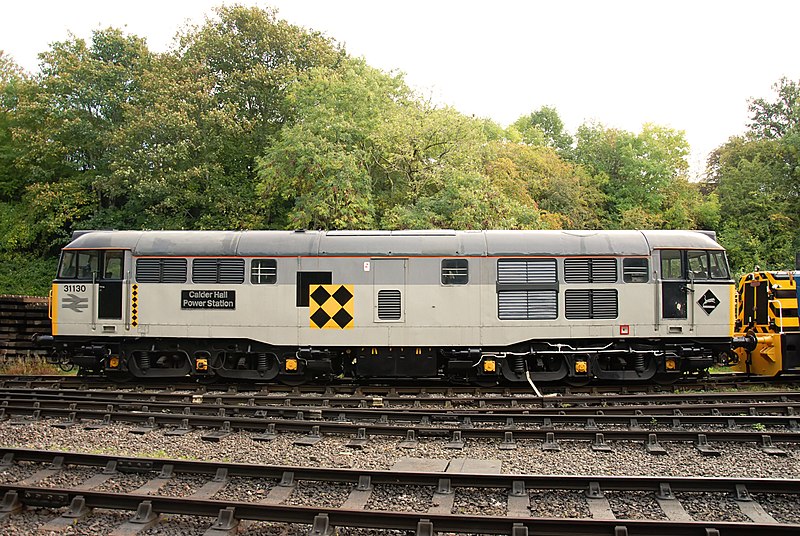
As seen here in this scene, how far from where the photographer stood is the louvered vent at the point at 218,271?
1523 centimetres

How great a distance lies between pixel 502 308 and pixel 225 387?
6.47 metres

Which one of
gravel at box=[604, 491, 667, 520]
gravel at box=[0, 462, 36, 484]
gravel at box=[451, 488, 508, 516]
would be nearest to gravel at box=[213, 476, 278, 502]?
gravel at box=[451, 488, 508, 516]

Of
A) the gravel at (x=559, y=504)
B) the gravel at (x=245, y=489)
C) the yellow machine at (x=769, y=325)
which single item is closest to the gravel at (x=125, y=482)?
the gravel at (x=245, y=489)

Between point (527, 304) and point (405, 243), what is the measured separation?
9.86 ft

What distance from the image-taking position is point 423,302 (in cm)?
1484

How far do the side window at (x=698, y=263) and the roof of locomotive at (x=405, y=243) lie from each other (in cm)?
17

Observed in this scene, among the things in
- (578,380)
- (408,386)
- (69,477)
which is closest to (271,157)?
(408,386)

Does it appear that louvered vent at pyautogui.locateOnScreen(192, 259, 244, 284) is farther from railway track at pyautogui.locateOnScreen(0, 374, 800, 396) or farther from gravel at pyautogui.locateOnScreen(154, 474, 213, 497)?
gravel at pyautogui.locateOnScreen(154, 474, 213, 497)

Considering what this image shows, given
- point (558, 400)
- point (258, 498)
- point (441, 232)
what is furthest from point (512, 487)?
point (441, 232)

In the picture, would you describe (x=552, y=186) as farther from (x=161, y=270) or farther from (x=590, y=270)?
(x=161, y=270)

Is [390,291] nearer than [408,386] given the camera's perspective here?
Yes

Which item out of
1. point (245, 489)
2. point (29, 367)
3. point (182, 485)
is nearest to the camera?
point (245, 489)

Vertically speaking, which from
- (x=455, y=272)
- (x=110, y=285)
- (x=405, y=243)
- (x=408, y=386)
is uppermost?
(x=405, y=243)

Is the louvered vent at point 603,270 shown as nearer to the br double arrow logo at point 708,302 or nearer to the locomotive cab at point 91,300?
the br double arrow logo at point 708,302
